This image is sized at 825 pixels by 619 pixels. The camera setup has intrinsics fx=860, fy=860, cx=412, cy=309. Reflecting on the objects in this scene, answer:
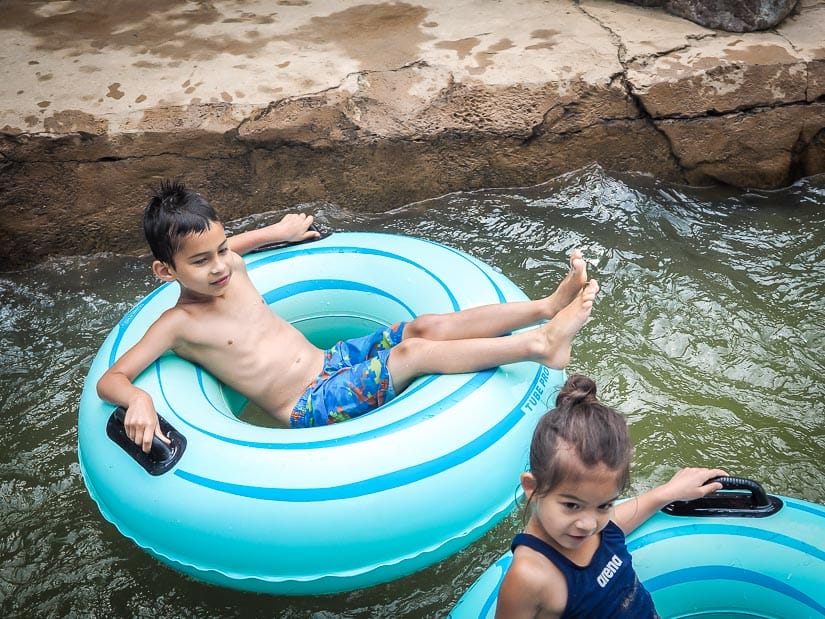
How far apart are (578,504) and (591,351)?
147cm

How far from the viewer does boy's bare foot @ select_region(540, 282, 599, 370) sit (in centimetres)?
217

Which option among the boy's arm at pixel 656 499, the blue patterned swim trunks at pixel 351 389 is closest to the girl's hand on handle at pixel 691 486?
the boy's arm at pixel 656 499

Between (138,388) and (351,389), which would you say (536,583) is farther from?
(138,388)

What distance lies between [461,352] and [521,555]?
2.19 ft

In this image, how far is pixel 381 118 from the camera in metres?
3.63

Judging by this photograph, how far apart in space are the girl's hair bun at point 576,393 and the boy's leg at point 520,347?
1.34 feet

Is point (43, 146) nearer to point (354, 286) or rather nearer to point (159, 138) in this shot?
point (159, 138)

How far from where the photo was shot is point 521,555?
1682mm

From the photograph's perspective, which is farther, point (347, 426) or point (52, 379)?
point (52, 379)

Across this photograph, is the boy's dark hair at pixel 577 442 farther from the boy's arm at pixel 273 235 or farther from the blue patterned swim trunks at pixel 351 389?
the boy's arm at pixel 273 235

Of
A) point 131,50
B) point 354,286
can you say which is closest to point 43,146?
point 131,50

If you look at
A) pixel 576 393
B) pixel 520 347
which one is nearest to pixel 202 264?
pixel 520 347

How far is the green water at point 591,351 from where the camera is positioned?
241cm

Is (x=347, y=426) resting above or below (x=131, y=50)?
below
